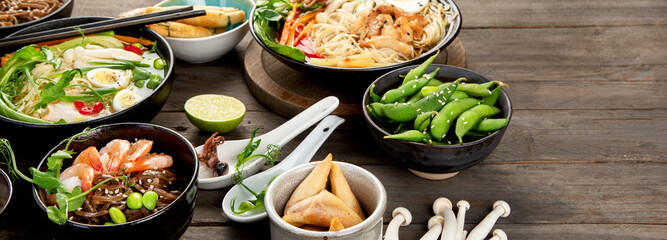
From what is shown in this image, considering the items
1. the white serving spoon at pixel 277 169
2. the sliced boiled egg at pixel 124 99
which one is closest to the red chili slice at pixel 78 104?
the sliced boiled egg at pixel 124 99

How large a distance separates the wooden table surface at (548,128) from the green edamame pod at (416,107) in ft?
0.96

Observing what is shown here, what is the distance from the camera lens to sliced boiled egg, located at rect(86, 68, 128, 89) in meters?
2.53

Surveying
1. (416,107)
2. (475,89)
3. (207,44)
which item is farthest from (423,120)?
(207,44)

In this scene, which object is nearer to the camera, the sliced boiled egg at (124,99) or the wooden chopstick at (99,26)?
the sliced boiled egg at (124,99)

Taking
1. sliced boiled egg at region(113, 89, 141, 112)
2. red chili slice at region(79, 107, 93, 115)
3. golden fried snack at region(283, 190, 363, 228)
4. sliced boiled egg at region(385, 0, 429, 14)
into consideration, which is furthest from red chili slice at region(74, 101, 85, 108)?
sliced boiled egg at region(385, 0, 429, 14)

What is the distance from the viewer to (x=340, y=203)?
1836 mm

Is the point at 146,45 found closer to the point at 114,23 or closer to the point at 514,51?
the point at 114,23

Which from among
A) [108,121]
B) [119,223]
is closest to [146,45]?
[108,121]

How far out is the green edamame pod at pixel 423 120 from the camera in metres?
2.18

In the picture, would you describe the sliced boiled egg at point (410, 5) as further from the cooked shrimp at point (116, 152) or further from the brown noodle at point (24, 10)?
the brown noodle at point (24, 10)

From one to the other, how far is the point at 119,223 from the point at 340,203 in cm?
65

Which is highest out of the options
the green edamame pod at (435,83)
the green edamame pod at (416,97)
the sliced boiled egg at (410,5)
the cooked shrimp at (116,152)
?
the cooked shrimp at (116,152)

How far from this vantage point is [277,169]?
7.63 feet

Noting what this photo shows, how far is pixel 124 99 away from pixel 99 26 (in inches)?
18.2
